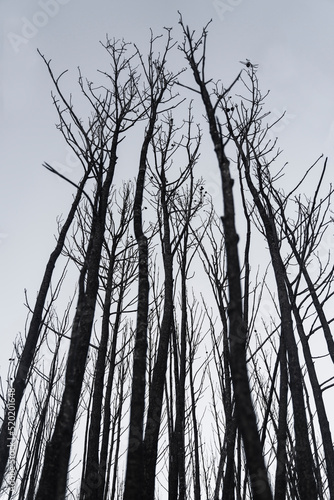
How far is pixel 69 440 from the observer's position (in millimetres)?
3066

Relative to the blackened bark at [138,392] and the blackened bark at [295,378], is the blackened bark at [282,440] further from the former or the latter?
the blackened bark at [138,392]

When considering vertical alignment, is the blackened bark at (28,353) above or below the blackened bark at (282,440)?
above

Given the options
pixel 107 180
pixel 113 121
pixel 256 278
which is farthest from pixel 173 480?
pixel 113 121

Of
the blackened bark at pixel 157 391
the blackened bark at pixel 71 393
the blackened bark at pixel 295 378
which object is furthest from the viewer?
the blackened bark at pixel 157 391

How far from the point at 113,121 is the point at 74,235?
2.38 metres

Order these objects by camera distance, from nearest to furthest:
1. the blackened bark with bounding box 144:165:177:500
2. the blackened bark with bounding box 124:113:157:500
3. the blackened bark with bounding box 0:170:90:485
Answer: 1. the blackened bark with bounding box 124:113:157:500
2. the blackened bark with bounding box 144:165:177:500
3. the blackened bark with bounding box 0:170:90:485

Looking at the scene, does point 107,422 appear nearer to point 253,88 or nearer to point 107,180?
point 107,180

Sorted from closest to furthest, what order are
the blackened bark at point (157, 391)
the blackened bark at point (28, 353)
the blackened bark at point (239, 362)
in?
the blackened bark at point (239, 362), the blackened bark at point (157, 391), the blackened bark at point (28, 353)

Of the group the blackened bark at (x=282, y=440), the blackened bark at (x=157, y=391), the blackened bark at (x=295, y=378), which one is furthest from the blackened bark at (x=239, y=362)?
the blackened bark at (x=157, y=391)

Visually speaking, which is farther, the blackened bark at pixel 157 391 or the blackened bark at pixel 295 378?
the blackened bark at pixel 157 391

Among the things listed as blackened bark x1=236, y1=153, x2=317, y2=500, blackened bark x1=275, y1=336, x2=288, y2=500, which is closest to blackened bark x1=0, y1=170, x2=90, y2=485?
blackened bark x1=236, y1=153, x2=317, y2=500

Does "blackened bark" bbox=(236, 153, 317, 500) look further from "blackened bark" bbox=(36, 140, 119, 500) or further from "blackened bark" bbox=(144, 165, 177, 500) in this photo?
"blackened bark" bbox=(36, 140, 119, 500)

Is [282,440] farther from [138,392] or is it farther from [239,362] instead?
[239,362]

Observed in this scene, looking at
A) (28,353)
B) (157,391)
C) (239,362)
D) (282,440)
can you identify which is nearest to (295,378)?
(282,440)
